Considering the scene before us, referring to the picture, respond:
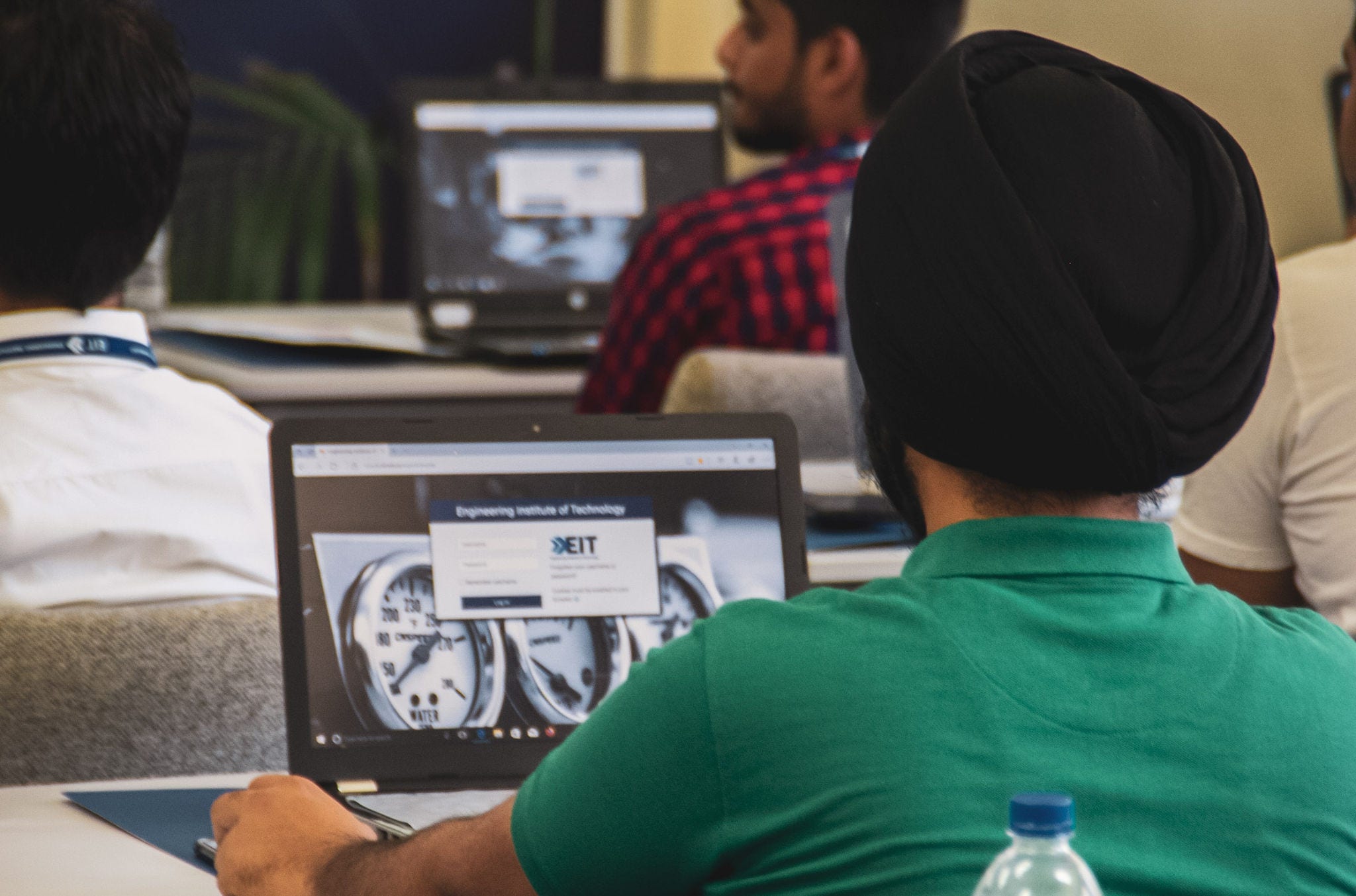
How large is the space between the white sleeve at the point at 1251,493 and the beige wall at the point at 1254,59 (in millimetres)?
2629

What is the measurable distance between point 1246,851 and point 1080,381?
241 mm

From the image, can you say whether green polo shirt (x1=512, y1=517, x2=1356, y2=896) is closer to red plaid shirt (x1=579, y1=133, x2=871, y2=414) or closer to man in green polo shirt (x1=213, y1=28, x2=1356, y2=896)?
man in green polo shirt (x1=213, y1=28, x2=1356, y2=896)

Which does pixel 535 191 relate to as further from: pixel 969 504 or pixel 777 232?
→ pixel 969 504

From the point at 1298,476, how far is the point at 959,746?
107cm

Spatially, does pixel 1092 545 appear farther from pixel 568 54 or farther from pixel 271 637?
pixel 568 54

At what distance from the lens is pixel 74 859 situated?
1091 millimetres

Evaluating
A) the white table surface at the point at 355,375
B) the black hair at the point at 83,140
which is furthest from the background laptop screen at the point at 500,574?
the white table surface at the point at 355,375

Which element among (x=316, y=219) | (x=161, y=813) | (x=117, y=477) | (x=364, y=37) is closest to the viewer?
(x=161, y=813)

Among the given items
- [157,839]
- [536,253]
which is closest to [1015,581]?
[157,839]

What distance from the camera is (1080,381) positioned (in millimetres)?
748

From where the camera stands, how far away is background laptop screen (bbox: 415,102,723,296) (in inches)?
130

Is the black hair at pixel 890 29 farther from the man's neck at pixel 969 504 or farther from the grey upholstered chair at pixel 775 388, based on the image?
the man's neck at pixel 969 504

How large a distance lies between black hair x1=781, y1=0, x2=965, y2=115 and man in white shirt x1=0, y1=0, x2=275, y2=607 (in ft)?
4.61

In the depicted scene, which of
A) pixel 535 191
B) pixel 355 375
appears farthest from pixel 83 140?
pixel 535 191
